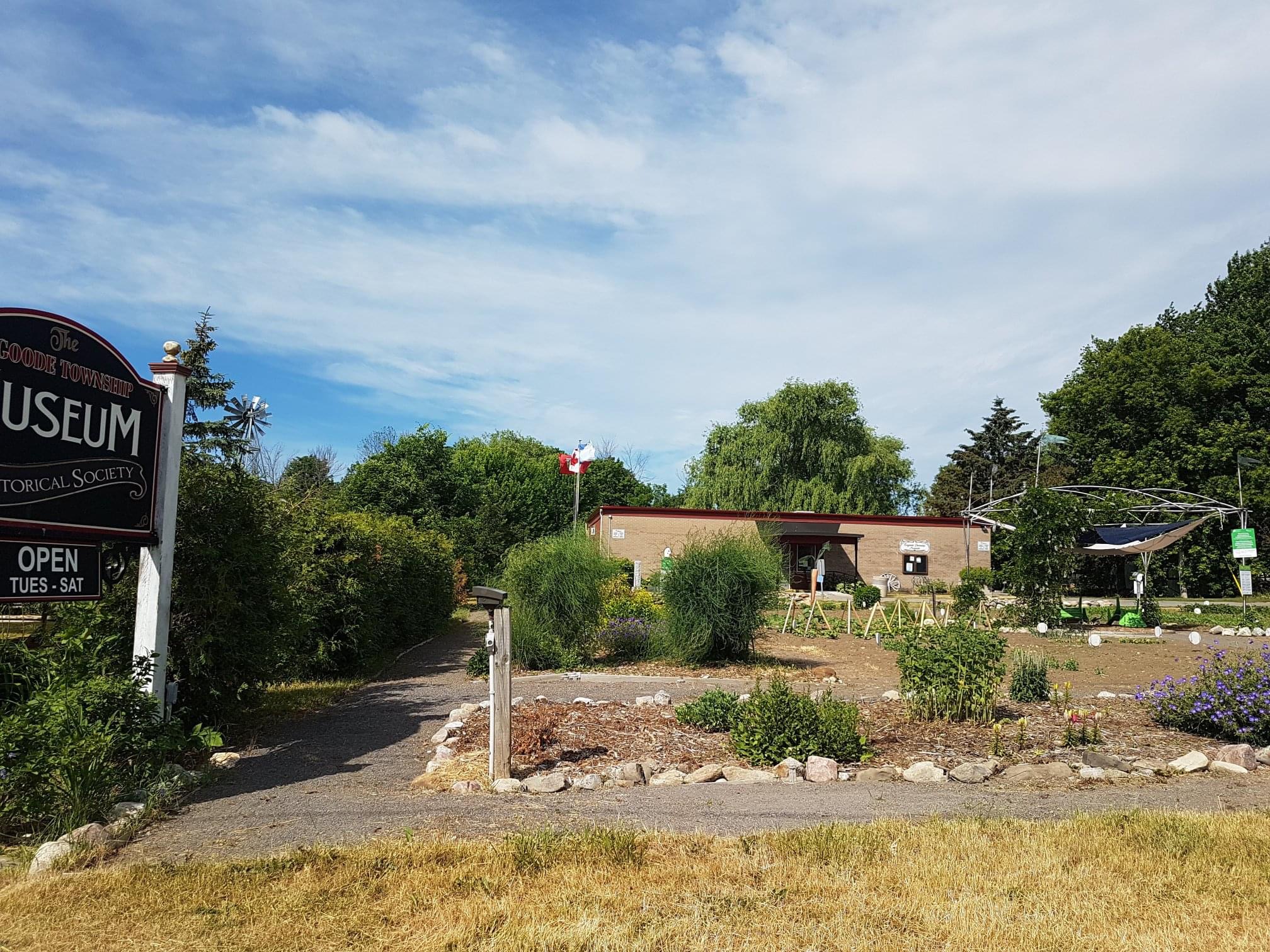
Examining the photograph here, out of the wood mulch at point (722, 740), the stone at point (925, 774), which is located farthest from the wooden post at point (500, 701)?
the stone at point (925, 774)

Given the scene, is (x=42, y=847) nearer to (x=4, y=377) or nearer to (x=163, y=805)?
(x=163, y=805)

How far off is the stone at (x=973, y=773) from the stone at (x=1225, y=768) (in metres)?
1.75

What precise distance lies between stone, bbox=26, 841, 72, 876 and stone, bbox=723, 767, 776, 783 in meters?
4.20

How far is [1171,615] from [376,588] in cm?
2193

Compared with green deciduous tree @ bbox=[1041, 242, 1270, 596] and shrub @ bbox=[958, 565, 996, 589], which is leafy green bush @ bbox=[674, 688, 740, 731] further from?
green deciduous tree @ bbox=[1041, 242, 1270, 596]

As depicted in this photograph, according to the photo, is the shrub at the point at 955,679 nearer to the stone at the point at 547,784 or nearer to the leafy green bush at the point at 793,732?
the leafy green bush at the point at 793,732

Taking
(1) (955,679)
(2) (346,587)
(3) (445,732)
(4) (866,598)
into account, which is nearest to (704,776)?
(3) (445,732)

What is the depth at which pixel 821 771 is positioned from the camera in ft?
22.1

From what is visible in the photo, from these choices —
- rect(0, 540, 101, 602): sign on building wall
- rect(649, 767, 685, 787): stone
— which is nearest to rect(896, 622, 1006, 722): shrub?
rect(649, 767, 685, 787): stone

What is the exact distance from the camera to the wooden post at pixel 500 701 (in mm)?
6594

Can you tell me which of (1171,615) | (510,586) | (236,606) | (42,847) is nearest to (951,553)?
(1171,615)

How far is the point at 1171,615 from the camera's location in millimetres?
24734

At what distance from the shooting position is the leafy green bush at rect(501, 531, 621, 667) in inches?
528

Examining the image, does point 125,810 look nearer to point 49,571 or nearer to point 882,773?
point 49,571
